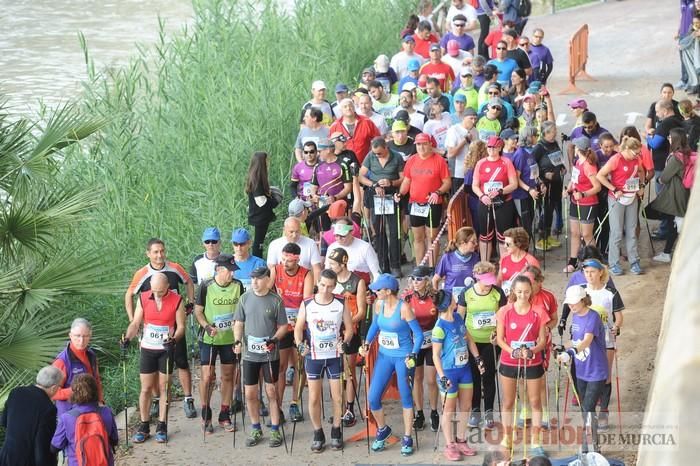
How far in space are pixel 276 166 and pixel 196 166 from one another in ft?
3.56

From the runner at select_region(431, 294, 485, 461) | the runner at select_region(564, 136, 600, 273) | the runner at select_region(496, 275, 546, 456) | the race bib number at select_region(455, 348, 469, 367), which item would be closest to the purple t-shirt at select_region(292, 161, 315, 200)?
the runner at select_region(564, 136, 600, 273)

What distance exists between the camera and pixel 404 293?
30.3ft

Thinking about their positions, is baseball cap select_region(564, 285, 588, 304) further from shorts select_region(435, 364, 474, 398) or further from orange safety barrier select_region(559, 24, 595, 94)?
orange safety barrier select_region(559, 24, 595, 94)

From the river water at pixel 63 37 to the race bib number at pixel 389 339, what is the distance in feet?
65.4

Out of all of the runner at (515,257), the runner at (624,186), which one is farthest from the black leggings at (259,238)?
the runner at (624,186)

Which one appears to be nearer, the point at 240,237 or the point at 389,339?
the point at 389,339

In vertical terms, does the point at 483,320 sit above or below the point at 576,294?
below

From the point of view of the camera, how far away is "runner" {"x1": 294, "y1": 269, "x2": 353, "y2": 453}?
8.90m

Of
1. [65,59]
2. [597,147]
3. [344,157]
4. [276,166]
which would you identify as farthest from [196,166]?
[65,59]

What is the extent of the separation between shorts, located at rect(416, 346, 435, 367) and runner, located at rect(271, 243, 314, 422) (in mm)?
1099

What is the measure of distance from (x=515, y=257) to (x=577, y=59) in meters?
12.7

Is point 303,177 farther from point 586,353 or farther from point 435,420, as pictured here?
point 586,353

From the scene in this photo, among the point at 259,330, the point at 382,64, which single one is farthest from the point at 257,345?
the point at 382,64

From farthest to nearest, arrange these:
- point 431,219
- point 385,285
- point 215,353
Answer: point 431,219
point 215,353
point 385,285
